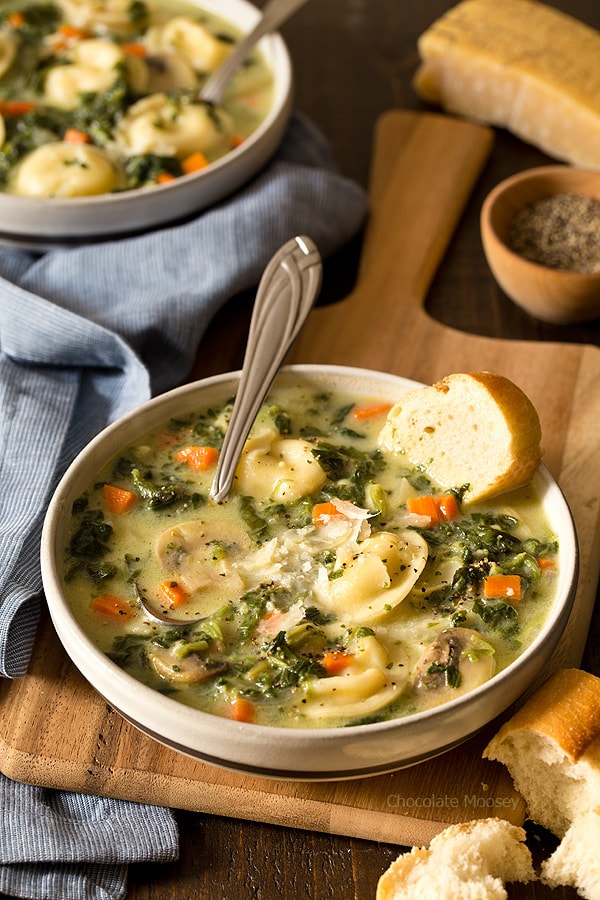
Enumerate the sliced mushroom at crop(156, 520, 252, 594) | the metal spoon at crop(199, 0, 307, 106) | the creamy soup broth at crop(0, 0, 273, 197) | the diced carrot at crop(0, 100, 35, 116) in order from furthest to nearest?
the metal spoon at crop(199, 0, 307, 106) < the diced carrot at crop(0, 100, 35, 116) < the creamy soup broth at crop(0, 0, 273, 197) < the sliced mushroom at crop(156, 520, 252, 594)

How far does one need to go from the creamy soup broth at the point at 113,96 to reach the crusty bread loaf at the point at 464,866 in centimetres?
305

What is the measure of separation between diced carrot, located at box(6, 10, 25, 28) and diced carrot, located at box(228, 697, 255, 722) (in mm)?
4058

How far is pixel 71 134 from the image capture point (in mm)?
4867

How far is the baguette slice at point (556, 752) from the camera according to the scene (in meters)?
2.77

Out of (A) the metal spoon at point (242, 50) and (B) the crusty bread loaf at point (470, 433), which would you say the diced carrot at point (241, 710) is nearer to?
(B) the crusty bread loaf at point (470, 433)

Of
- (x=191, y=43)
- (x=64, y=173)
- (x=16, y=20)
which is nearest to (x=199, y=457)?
(x=64, y=173)

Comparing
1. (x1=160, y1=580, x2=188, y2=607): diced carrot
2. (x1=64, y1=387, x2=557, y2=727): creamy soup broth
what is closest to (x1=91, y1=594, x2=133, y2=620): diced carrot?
(x1=64, y1=387, x2=557, y2=727): creamy soup broth

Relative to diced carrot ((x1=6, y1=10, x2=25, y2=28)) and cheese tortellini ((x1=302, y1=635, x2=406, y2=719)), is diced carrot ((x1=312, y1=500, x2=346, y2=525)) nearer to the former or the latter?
cheese tortellini ((x1=302, y1=635, x2=406, y2=719))

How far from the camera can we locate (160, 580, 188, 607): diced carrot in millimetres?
3043

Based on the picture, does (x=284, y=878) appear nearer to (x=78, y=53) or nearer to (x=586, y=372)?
(x=586, y=372)

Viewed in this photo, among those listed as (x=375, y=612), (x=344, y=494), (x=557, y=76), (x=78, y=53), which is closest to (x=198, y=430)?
(x=344, y=494)

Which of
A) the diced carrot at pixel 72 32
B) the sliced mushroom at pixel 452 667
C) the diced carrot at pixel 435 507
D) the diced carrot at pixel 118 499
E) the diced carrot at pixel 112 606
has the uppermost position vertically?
the sliced mushroom at pixel 452 667

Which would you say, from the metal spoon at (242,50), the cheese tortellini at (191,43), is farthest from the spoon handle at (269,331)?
the cheese tortellini at (191,43)

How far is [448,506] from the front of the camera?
131 inches
